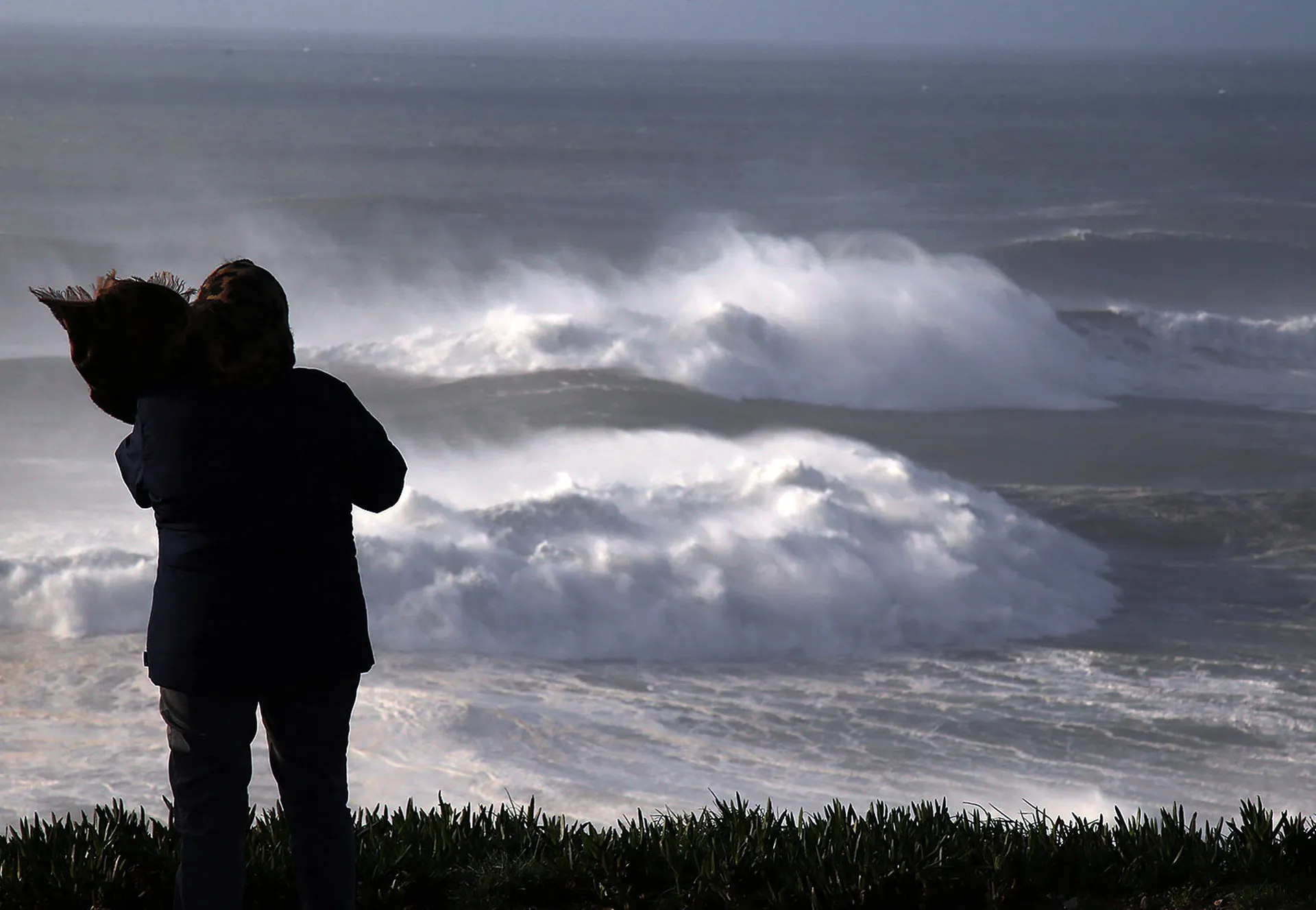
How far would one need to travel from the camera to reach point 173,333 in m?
2.68

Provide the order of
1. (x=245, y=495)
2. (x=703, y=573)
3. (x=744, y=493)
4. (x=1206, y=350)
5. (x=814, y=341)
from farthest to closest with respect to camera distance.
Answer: (x=1206, y=350), (x=814, y=341), (x=744, y=493), (x=703, y=573), (x=245, y=495)

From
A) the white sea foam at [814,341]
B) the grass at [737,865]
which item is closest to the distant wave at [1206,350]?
the white sea foam at [814,341]

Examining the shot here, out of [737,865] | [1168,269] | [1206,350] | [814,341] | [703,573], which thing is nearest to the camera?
[737,865]

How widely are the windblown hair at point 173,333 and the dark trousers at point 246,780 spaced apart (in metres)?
0.59

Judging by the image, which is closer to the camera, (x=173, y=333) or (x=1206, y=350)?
(x=173, y=333)

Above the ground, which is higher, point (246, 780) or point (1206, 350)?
point (1206, 350)

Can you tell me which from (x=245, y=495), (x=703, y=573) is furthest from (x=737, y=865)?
(x=703, y=573)

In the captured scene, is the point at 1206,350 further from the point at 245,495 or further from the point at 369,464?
the point at 245,495

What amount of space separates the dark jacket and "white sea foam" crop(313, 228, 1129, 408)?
18.6 meters

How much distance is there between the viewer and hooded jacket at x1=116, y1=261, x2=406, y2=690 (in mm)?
2545

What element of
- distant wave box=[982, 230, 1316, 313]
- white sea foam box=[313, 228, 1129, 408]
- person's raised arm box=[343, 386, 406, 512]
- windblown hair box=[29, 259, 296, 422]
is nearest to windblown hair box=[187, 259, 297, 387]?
windblown hair box=[29, 259, 296, 422]

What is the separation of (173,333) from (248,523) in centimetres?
42

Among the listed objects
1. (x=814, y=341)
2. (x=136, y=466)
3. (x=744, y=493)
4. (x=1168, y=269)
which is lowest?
(x=136, y=466)

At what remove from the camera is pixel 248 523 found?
8.34ft
